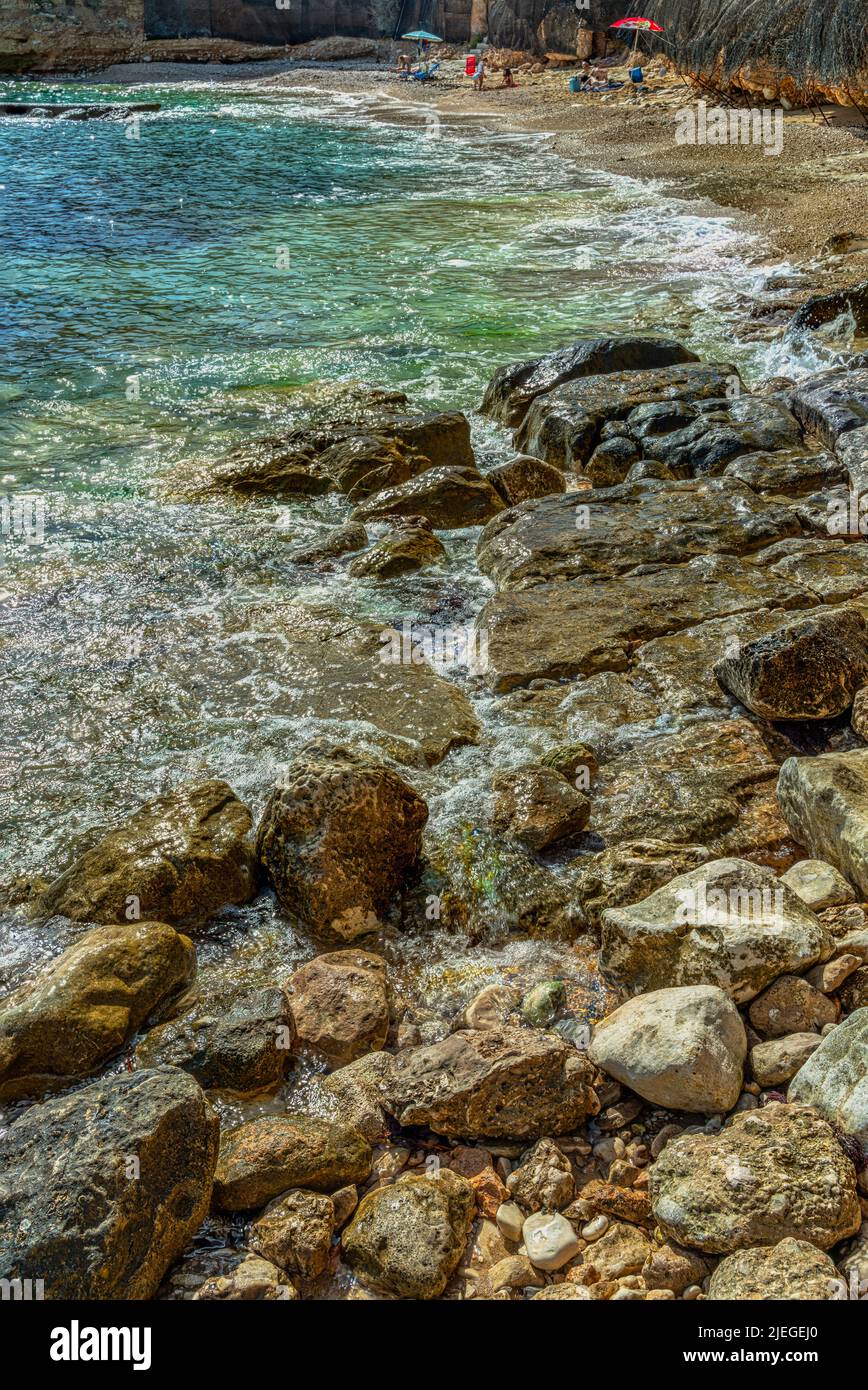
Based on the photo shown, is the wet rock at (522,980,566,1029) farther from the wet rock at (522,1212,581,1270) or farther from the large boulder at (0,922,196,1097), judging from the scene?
the large boulder at (0,922,196,1097)

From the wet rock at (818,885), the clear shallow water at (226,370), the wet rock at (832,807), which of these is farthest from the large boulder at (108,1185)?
the wet rock at (832,807)

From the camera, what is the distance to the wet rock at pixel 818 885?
187 inches

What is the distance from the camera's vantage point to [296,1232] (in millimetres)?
3699

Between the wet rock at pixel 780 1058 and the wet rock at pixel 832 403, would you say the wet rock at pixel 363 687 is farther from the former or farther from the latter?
the wet rock at pixel 832 403

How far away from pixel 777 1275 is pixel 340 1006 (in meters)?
2.30

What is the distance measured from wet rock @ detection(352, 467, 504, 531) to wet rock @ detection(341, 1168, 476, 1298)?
24.2 ft

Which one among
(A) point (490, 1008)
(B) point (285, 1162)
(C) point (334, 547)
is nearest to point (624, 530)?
(C) point (334, 547)

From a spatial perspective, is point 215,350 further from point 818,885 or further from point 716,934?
point 716,934

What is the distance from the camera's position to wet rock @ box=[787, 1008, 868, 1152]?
3.55 m

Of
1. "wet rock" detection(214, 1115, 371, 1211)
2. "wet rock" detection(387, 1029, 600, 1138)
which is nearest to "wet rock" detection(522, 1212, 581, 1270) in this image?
"wet rock" detection(387, 1029, 600, 1138)
